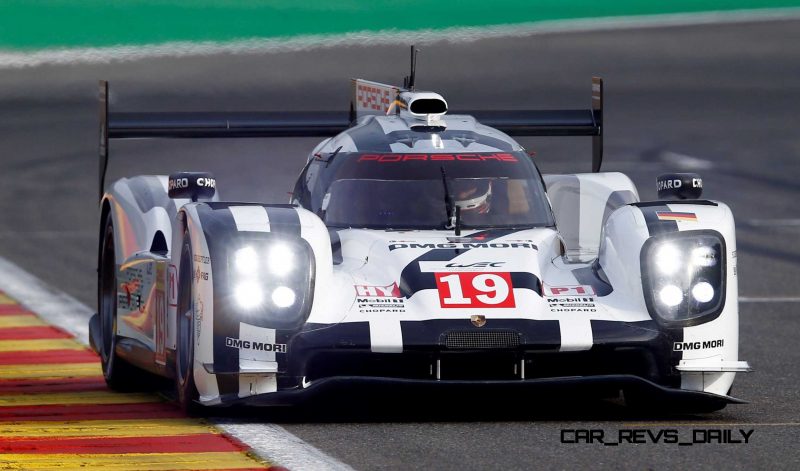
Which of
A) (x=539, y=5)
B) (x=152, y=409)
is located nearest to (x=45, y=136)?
(x=539, y=5)

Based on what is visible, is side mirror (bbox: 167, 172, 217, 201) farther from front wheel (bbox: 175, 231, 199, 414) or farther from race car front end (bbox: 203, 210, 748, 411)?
race car front end (bbox: 203, 210, 748, 411)

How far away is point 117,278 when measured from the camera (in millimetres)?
9539

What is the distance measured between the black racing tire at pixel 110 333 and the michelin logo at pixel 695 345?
9.16 feet

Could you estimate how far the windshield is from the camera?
A: 8.62 meters

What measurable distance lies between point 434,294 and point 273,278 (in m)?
0.65

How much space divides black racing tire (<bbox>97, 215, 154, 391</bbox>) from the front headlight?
2.71m

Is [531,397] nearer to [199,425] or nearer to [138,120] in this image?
[199,425]

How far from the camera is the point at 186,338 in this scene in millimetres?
7988

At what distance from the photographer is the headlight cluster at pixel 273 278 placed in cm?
758

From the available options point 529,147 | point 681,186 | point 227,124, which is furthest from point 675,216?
point 529,147

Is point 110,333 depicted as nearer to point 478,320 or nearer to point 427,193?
point 427,193

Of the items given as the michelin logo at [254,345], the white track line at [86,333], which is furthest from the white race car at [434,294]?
the white track line at [86,333]

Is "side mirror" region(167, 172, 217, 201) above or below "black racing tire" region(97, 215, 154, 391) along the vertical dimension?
above

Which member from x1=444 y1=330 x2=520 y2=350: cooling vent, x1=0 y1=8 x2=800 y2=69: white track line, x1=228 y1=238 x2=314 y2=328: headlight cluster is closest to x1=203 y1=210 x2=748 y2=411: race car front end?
x1=444 y1=330 x2=520 y2=350: cooling vent
